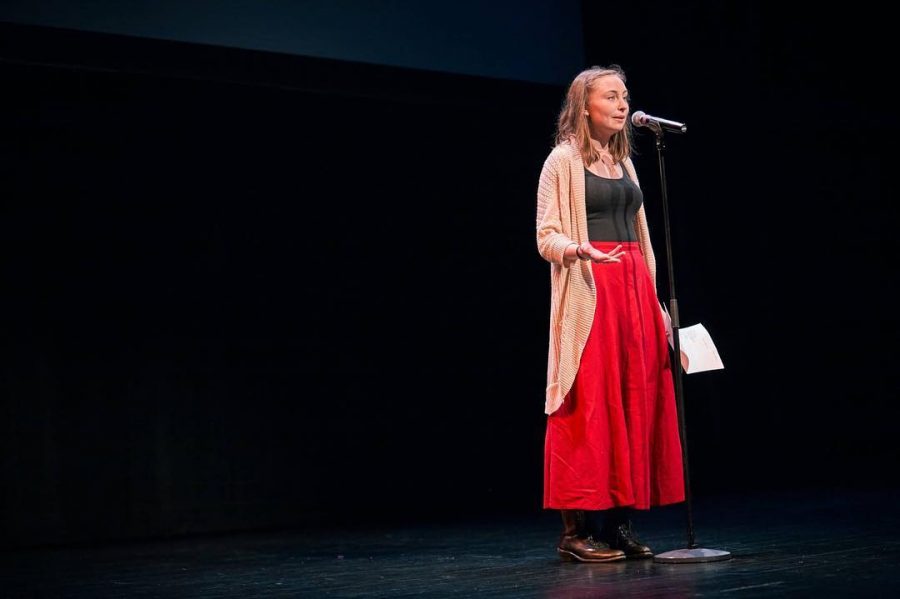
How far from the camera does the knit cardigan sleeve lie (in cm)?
291

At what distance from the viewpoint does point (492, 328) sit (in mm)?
5180

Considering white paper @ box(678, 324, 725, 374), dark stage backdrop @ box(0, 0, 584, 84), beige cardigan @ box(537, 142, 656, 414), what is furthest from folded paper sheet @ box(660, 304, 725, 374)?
dark stage backdrop @ box(0, 0, 584, 84)

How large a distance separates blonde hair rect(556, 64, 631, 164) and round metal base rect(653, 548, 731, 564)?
1045mm

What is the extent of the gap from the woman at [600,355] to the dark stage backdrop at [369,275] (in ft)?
5.65

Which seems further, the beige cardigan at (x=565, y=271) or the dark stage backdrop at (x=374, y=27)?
the dark stage backdrop at (x=374, y=27)

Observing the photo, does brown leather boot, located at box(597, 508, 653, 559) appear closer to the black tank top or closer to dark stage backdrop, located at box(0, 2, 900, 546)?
the black tank top

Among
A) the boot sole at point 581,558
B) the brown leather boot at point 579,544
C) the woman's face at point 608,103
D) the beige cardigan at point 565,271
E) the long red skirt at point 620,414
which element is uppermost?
the woman's face at point 608,103

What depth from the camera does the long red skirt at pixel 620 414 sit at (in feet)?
9.52

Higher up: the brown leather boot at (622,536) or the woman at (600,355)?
the woman at (600,355)

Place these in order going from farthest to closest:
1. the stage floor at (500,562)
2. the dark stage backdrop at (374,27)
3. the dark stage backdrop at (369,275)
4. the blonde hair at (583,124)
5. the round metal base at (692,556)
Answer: the dark stage backdrop at (369,275)
the dark stage backdrop at (374,27)
the blonde hair at (583,124)
the round metal base at (692,556)
the stage floor at (500,562)

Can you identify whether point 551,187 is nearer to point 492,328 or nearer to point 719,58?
point 492,328

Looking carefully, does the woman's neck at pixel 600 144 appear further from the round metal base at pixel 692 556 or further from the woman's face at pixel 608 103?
the round metal base at pixel 692 556

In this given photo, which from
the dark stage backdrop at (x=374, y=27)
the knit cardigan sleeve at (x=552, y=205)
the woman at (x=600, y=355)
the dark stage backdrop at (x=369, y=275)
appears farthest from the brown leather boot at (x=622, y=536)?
the dark stage backdrop at (x=374, y=27)

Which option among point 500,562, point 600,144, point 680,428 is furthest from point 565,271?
point 500,562
